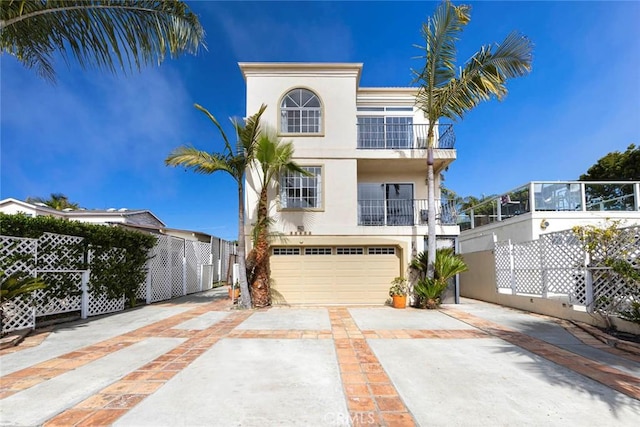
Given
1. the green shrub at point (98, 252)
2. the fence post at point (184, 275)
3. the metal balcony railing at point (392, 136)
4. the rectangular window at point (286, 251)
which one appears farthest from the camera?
the fence post at point (184, 275)

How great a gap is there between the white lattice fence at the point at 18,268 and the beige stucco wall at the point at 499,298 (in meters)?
12.6

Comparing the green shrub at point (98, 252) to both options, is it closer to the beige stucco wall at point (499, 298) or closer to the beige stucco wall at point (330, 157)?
the beige stucco wall at point (330, 157)

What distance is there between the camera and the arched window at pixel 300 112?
1164 cm

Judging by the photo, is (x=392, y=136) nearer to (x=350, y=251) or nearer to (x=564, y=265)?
(x=350, y=251)

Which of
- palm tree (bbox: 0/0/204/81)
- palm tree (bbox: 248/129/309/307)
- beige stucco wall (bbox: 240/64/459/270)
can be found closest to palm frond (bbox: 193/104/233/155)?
palm tree (bbox: 248/129/309/307)

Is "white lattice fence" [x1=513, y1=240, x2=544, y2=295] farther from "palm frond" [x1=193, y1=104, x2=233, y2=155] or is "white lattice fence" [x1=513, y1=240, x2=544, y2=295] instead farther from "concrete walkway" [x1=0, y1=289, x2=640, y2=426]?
"palm frond" [x1=193, y1=104, x2=233, y2=155]

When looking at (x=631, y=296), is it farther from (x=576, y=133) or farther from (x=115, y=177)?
(x=115, y=177)

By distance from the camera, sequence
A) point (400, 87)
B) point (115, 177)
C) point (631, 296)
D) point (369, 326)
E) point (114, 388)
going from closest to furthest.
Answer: point (114, 388) < point (631, 296) < point (369, 326) < point (400, 87) < point (115, 177)

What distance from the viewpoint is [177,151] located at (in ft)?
31.3

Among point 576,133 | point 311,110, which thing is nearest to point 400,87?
point 311,110

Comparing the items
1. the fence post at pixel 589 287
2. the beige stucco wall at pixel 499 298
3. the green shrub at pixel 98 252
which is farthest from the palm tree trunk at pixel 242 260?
the fence post at pixel 589 287

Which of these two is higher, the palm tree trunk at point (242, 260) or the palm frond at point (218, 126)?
the palm frond at point (218, 126)

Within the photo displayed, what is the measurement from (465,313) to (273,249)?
6450 mm

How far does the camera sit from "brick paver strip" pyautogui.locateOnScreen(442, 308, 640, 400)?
13.3 feet
